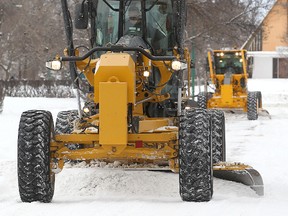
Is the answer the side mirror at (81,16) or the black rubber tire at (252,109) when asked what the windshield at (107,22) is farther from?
the black rubber tire at (252,109)

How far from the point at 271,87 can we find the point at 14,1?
58.0ft

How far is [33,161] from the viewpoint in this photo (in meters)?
7.08

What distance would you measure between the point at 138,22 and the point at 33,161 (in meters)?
2.62

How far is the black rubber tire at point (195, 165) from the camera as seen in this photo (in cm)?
698

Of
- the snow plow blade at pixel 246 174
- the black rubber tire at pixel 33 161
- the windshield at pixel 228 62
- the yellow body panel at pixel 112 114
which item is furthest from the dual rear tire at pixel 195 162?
the windshield at pixel 228 62

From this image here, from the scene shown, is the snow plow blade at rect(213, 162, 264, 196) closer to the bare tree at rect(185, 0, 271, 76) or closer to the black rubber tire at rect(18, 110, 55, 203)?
the black rubber tire at rect(18, 110, 55, 203)

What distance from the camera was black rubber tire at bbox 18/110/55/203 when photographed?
23.2 ft

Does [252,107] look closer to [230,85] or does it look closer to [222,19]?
[230,85]

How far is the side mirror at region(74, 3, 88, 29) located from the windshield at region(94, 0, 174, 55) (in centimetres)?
33

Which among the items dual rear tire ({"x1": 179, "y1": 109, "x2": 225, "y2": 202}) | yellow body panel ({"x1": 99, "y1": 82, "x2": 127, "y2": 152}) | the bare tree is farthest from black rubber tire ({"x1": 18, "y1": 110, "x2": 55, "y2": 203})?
the bare tree

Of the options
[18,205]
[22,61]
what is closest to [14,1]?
[22,61]

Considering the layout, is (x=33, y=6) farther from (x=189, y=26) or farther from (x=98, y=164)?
(x=98, y=164)

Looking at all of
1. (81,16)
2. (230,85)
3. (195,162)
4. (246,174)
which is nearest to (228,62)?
(230,85)

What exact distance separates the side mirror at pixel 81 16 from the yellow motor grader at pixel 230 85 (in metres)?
12.8
